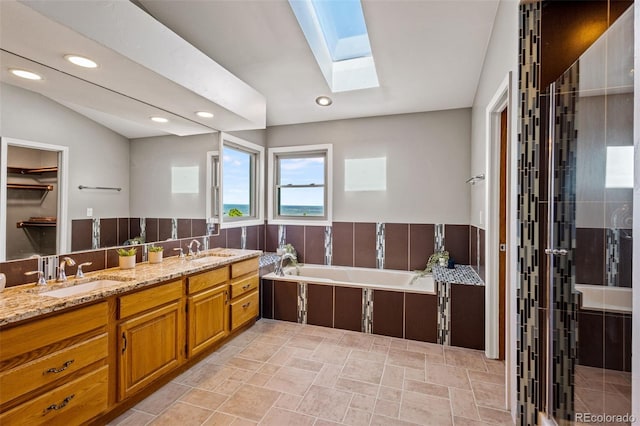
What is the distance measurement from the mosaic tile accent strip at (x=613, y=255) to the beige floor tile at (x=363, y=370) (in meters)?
1.61

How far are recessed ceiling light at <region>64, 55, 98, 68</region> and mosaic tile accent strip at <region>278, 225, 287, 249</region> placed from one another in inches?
116

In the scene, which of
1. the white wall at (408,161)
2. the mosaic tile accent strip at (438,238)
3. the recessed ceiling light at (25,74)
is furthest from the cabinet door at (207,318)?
the mosaic tile accent strip at (438,238)

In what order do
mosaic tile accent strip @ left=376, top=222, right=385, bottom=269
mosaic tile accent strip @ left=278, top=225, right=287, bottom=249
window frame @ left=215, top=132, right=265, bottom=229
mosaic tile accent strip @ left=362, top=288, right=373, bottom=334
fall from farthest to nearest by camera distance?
mosaic tile accent strip @ left=278, top=225, right=287, bottom=249, mosaic tile accent strip @ left=376, top=222, right=385, bottom=269, window frame @ left=215, top=132, right=265, bottom=229, mosaic tile accent strip @ left=362, top=288, right=373, bottom=334

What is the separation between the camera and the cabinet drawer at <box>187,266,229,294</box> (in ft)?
7.86

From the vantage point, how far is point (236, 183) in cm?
398

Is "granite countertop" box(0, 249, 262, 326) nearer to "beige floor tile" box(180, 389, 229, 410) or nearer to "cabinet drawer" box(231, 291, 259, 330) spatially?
"cabinet drawer" box(231, 291, 259, 330)

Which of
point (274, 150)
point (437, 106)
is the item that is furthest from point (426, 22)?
point (274, 150)

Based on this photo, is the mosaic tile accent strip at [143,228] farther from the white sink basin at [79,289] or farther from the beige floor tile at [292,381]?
the beige floor tile at [292,381]

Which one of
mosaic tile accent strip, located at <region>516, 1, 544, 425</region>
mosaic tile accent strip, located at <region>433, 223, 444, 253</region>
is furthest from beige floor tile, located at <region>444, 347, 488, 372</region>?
mosaic tile accent strip, located at <region>433, 223, 444, 253</region>

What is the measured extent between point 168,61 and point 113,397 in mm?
2151

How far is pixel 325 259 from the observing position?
13.7 ft

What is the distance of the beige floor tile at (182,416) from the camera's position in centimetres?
180

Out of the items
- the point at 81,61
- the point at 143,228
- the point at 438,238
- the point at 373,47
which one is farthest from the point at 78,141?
the point at 438,238

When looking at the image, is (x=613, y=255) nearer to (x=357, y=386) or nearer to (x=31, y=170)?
(x=357, y=386)
